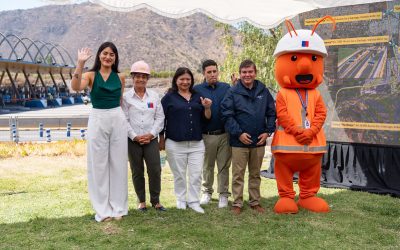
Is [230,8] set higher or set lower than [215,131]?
higher

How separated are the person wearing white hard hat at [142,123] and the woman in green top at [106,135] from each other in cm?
17

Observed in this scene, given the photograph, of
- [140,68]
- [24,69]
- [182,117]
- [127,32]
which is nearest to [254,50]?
[182,117]

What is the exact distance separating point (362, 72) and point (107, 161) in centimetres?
420

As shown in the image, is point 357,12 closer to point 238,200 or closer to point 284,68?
point 284,68

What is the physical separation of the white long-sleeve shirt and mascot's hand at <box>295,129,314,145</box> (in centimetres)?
154

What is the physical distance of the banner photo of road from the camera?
22.2 ft

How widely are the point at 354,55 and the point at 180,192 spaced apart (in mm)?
3580

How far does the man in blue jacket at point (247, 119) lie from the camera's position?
5145mm

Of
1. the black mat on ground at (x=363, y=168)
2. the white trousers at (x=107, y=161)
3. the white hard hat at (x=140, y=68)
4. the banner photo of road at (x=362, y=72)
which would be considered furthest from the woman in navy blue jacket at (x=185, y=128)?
the banner photo of road at (x=362, y=72)

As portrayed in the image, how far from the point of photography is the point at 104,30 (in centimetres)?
14050

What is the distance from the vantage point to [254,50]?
1363 cm

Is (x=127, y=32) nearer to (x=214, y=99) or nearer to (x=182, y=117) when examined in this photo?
(x=214, y=99)

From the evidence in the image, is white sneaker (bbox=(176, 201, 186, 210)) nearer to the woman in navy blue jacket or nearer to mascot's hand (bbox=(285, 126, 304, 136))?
the woman in navy blue jacket

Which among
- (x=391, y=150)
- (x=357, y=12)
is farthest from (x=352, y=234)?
(x=357, y=12)
